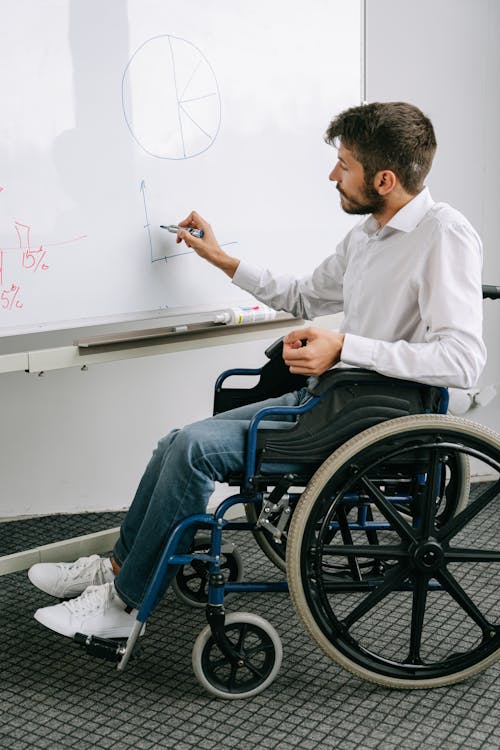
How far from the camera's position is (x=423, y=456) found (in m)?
1.74

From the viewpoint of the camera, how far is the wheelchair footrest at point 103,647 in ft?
5.72

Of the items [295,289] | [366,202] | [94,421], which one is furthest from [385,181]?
[94,421]

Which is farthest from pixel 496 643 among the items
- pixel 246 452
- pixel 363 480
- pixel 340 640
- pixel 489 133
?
pixel 489 133

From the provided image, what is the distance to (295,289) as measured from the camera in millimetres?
2180

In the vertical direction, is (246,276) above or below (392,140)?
below

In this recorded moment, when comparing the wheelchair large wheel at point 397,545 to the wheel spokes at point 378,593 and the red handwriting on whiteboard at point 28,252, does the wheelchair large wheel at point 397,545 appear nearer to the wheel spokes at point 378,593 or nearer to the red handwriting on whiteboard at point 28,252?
the wheel spokes at point 378,593

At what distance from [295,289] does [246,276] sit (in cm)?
12

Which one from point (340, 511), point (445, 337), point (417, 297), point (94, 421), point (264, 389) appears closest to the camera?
point (445, 337)

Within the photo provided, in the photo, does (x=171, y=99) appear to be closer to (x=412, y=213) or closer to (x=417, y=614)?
(x=412, y=213)

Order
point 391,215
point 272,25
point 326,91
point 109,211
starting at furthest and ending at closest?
point 326,91 → point 272,25 → point 109,211 → point 391,215

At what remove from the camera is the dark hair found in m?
1.75

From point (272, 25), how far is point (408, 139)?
641mm

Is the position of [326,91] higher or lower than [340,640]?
higher

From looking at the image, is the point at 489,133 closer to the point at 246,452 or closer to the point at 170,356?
the point at 170,356
